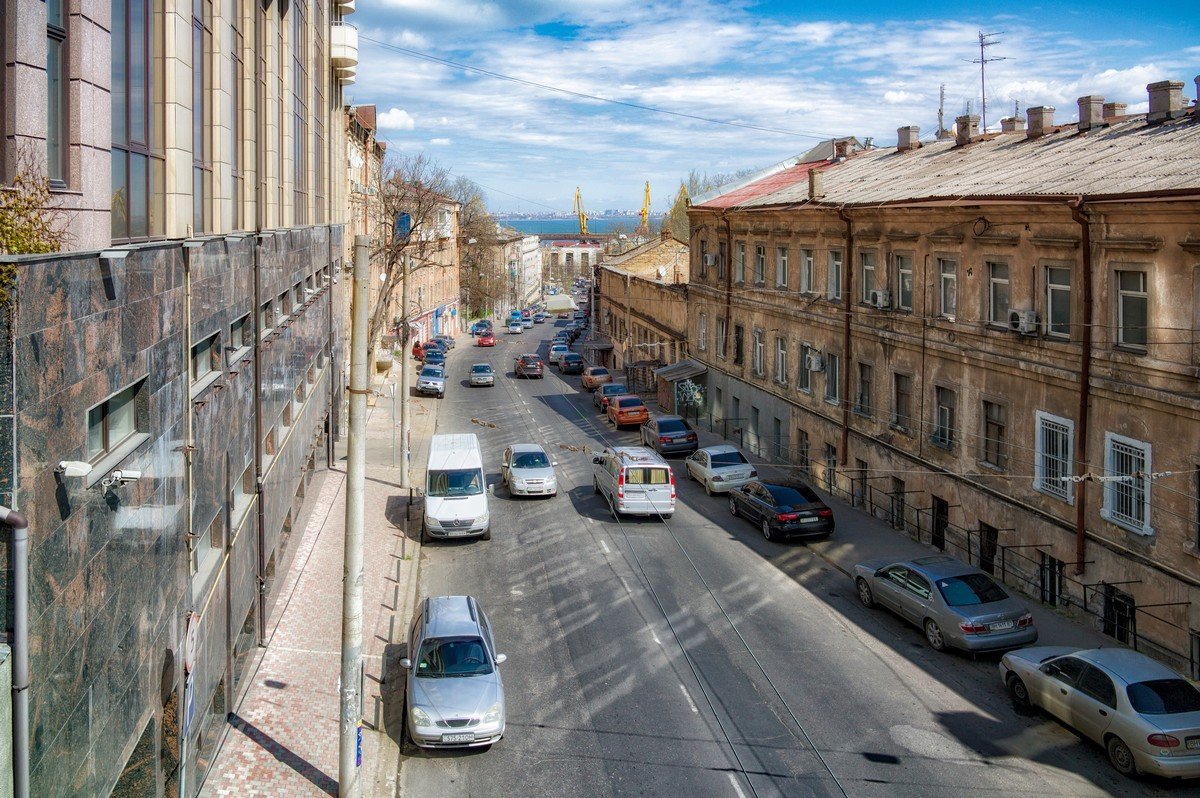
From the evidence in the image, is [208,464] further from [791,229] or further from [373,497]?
[791,229]

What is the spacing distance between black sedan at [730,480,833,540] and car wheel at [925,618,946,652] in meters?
6.88

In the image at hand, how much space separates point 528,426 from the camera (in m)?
45.6

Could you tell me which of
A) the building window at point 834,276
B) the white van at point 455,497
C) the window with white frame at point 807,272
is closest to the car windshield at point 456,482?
the white van at point 455,497

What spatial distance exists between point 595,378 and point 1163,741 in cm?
4509

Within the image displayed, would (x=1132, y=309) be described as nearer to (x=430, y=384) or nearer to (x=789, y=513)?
(x=789, y=513)

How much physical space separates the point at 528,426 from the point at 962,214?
979 inches

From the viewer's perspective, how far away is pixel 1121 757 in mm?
13602

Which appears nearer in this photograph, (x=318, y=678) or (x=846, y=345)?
(x=318, y=678)

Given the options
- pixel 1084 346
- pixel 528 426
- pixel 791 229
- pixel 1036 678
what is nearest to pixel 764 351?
pixel 791 229

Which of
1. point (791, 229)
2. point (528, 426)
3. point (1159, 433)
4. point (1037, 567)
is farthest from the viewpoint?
point (528, 426)

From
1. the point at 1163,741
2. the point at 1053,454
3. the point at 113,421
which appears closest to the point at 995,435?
the point at 1053,454

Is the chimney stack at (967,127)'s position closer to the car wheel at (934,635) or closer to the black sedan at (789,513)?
the black sedan at (789,513)

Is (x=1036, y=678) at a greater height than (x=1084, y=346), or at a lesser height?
lesser

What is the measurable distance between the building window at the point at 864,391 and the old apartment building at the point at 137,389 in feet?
55.9
